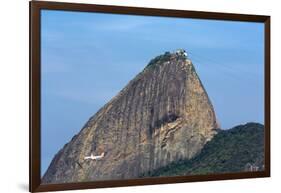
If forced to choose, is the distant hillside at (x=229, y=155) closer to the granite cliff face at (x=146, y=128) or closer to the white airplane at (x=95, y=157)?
the granite cliff face at (x=146, y=128)

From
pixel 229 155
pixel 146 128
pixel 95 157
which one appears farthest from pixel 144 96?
pixel 229 155

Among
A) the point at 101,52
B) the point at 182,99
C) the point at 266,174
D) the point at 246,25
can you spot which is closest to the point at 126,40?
the point at 101,52

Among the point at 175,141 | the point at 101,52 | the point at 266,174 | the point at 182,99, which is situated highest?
the point at 101,52

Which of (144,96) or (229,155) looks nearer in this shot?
(144,96)

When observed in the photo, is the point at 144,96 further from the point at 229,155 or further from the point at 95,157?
the point at 229,155

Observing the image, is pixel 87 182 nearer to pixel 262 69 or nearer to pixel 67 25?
pixel 67 25

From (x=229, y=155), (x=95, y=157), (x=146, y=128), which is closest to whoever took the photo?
(x=95, y=157)

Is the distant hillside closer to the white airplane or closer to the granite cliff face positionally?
the granite cliff face
